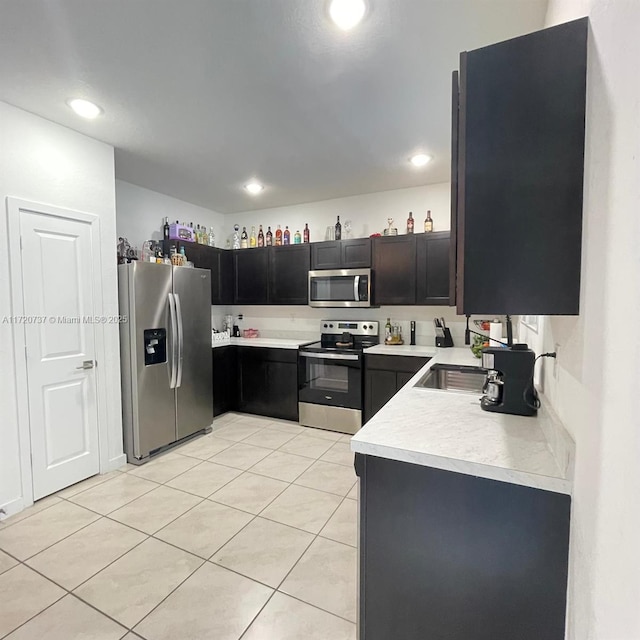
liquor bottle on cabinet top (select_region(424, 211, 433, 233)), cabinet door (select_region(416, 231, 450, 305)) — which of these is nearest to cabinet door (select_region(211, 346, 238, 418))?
cabinet door (select_region(416, 231, 450, 305))

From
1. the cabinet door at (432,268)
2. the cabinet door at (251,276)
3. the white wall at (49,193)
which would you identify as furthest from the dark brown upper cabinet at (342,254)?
the white wall at (49,193)

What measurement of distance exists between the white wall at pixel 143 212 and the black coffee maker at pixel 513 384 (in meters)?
3.64

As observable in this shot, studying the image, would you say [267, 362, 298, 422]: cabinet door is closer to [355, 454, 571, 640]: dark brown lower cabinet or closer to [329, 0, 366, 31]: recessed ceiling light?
[355, 454, 571, 640]: dark brown lower cabinet

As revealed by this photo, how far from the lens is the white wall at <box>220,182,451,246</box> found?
12.3 ft

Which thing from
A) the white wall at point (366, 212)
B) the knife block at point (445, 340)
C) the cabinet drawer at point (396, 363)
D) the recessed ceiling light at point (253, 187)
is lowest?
the cabinet drawer at point (396, 363)

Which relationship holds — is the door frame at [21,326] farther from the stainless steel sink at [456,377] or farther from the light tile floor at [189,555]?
the stainless steel sink at [456,377]

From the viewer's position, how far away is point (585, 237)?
82cm

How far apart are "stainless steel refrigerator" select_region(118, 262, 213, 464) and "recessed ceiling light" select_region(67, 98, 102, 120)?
1060 millimetres

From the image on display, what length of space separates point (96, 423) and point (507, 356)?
2969mm

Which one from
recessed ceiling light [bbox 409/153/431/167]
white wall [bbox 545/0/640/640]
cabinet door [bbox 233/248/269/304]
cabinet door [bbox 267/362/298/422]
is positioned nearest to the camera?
white wall [bbox 545/0/640/640]

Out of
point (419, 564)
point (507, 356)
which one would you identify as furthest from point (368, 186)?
point (419, 564)

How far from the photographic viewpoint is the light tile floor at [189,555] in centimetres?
147

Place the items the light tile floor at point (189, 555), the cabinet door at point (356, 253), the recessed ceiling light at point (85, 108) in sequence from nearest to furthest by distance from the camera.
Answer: the light tile floor at point (189, 555) → the recessed ceiling light at point (85, 108) → the cabinet door at point (356, 253)

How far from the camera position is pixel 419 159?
3.05 m
